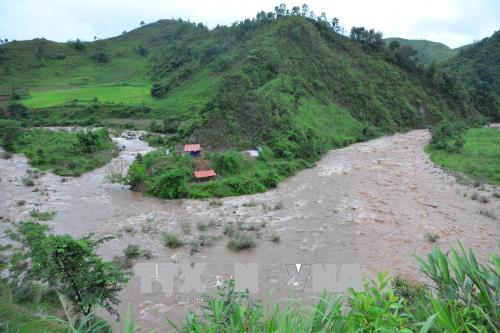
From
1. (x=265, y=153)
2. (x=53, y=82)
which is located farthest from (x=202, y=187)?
(x=53, y=82)

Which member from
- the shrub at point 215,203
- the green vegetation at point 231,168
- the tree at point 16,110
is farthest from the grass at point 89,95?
the shrub at point 215,203

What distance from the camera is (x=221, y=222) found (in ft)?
44.7

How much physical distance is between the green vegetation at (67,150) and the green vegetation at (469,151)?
73.1 ft

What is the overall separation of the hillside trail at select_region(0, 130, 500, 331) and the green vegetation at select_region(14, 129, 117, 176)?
3.31ft

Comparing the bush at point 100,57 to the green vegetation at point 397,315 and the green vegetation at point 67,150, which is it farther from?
the green vegetation at point 397,315

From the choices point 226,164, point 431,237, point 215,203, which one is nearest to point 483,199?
point 431,237

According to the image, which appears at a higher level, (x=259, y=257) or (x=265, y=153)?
(x=265, y=153)

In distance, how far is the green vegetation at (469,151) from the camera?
19.8 meters

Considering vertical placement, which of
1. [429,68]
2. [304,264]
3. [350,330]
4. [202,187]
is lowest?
[304,264]

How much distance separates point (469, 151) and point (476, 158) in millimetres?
2078

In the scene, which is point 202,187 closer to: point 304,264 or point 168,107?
point 304,264

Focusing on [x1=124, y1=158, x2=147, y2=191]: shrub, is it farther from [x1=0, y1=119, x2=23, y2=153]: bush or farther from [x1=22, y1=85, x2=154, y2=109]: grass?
[x1=22, y1=85, x2=154, y2=109]: grass

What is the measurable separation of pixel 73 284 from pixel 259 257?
5870 millimetres

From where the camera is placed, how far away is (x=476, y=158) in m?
22.2
